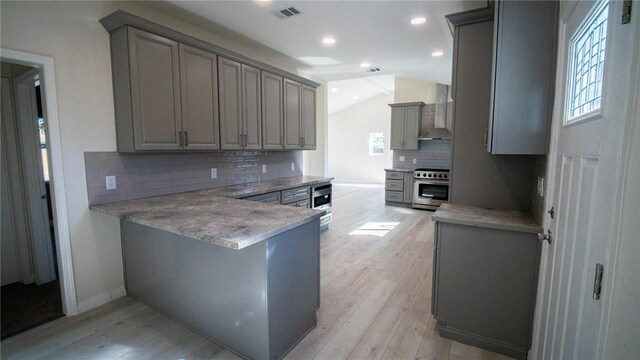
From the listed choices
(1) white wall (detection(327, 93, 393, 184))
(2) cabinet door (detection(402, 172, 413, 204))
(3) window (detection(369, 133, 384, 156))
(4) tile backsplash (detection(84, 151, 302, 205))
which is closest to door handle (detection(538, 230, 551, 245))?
(4) tile backsplash (detection(84, 151, 302, 205))

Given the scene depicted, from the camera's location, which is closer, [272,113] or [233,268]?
[233,268]

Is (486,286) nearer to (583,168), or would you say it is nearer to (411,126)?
(583,168)

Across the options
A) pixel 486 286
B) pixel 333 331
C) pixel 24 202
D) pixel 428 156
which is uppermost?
pixel 428 156

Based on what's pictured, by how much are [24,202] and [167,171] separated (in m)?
1.33

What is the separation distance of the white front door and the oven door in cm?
459

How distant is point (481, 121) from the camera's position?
2.20 metres

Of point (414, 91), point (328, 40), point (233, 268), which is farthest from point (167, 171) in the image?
point (414, 91)

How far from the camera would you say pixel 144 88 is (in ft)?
7.80

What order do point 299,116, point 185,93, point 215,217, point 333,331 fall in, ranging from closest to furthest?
point 215,217 → point 333,331 → point 185,93 → point 299,116

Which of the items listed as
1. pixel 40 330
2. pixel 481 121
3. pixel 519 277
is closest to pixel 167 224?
pixel 40 330

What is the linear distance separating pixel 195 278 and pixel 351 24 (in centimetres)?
287

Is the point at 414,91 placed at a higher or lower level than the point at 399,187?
higher

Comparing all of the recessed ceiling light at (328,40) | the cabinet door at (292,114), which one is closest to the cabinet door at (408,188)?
the cabinet door at (292,114)

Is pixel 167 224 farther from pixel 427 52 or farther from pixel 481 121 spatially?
pixel 427 52
